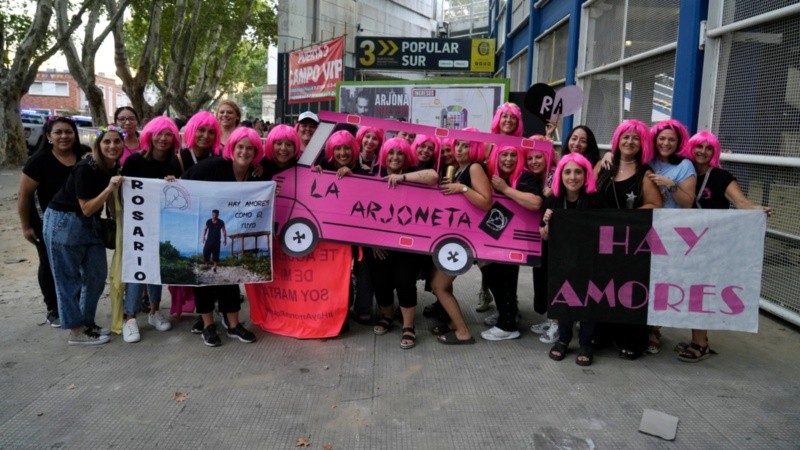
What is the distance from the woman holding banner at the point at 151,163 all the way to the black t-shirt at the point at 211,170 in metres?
0.15

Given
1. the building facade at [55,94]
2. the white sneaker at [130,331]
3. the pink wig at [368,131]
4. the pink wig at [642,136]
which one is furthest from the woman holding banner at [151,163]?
the building facade at [55,94]

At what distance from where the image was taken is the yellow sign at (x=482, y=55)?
1296 centimetres

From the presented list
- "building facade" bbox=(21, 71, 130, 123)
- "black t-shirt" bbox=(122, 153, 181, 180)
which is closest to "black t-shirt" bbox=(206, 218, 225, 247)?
"black t-shirt" bbox=(122, 153, 181, 180)

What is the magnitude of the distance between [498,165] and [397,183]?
0.77 m

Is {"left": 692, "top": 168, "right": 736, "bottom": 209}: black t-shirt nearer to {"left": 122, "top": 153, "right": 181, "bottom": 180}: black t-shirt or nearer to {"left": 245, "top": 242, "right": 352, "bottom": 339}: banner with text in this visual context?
{"left": 245, "top": 242, "right": 352, "bottom": 339}: banner with text

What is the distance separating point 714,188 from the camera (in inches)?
155

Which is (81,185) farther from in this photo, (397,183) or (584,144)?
(584,144)

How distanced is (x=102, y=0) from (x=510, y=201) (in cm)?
1666

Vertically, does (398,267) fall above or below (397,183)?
below

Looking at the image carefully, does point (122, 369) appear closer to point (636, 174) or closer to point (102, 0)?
point (636, 174)

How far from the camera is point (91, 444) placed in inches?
115

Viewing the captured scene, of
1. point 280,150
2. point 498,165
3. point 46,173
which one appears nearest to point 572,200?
point 498,165

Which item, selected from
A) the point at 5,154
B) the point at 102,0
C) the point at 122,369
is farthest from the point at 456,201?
the point at 5,154

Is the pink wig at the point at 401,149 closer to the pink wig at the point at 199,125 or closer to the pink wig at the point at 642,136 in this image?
the pink wig at the point at 199,125
